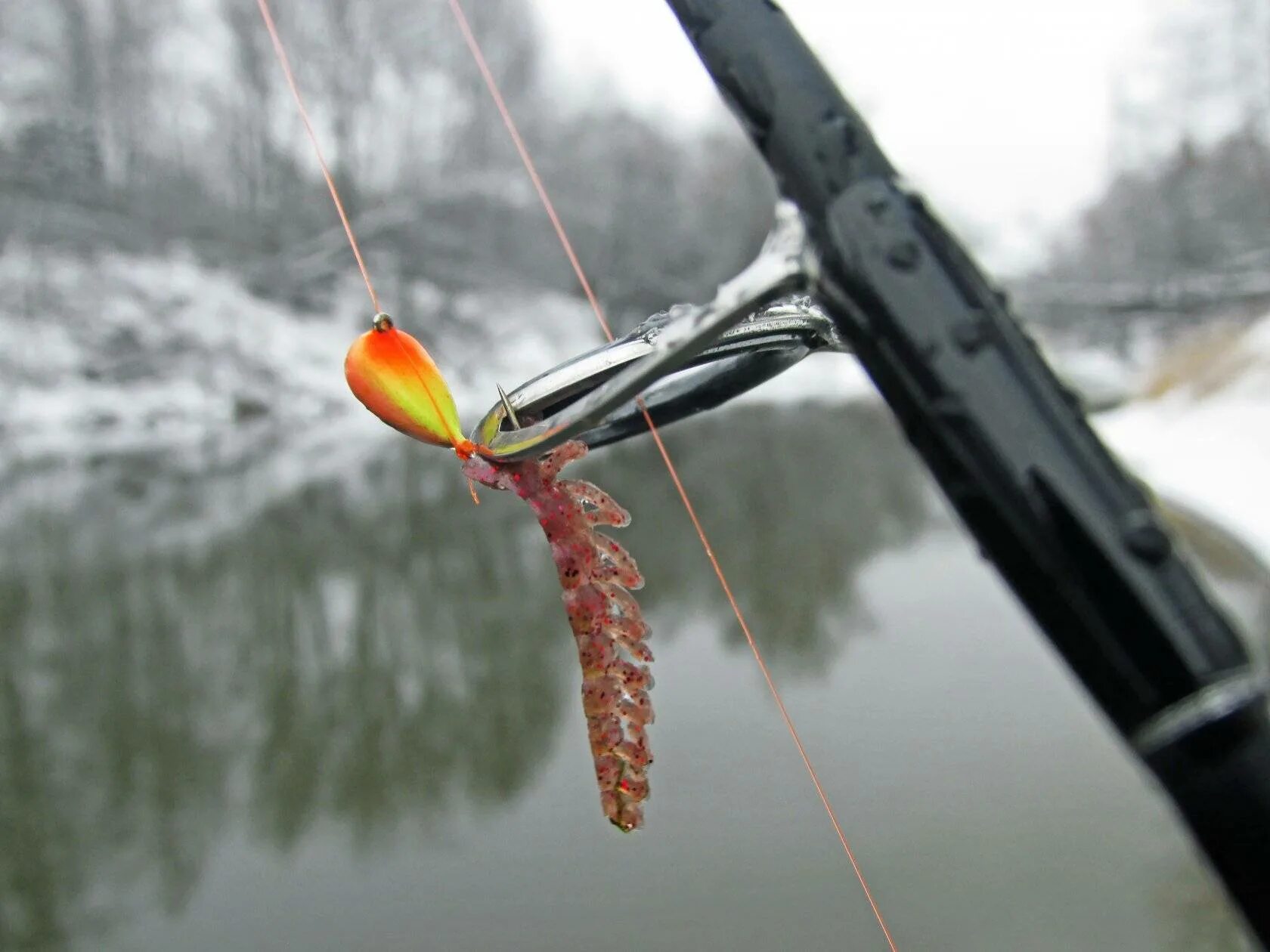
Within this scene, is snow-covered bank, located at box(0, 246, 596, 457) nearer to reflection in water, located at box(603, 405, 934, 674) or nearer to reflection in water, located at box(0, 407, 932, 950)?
reflection in water, located at box(0, 407, 932, 950)

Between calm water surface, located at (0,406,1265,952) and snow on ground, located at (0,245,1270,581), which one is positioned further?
snow on ground, located at (0,245,1270,581)

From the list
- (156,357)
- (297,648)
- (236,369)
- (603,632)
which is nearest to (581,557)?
(603,632)

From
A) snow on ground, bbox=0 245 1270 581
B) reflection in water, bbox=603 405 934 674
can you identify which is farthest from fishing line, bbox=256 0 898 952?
snow on ground, bbox=0 245 1270 581

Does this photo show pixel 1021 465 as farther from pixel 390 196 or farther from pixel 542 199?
pixel 390 196

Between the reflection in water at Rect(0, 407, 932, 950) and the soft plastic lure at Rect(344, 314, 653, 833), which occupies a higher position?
the reflection in water at Rect(0, 407, 932, 950)

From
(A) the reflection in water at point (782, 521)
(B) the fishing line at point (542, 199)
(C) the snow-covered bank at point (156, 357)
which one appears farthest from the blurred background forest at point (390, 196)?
(B) the fishing line at point (542, 199)


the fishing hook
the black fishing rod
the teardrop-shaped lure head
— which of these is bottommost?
the black fishing rod
